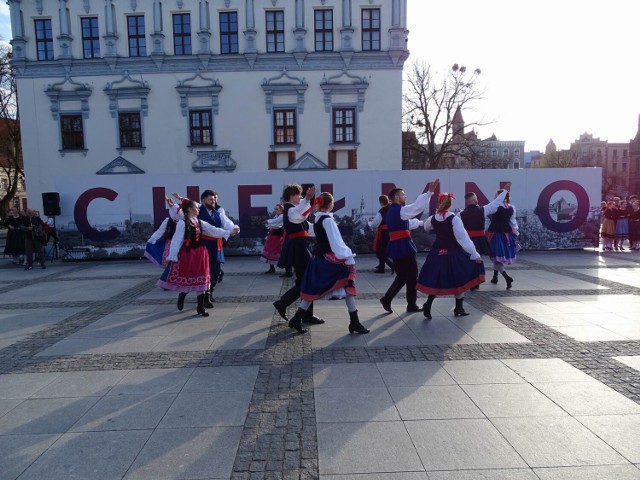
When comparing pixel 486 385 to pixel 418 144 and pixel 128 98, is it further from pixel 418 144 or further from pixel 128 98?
pixel 418 144

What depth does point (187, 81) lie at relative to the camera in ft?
85.3

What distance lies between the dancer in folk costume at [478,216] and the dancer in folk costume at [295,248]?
12.2 feet

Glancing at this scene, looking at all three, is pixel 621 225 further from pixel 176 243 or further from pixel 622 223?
pixel 176 243

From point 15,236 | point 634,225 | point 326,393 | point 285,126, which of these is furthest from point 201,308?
point 285,126

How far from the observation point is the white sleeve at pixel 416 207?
6.40 m

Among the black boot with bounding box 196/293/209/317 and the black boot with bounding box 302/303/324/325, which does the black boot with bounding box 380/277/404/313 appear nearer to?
the black boot with bounding box 302/303/324/325

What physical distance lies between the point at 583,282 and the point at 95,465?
377 inches

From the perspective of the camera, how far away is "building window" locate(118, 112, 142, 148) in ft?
86.4

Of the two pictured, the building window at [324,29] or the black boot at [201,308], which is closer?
the black boot at [201,308]

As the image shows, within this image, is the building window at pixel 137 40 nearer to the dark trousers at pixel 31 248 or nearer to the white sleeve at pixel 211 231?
the dark trousers at pixel 31 248

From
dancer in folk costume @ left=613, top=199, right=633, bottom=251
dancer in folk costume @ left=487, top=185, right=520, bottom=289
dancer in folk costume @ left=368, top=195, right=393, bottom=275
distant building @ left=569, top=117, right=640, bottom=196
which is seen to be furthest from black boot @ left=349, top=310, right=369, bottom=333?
distant building @ left=569, top=117, right=640, bottom=196

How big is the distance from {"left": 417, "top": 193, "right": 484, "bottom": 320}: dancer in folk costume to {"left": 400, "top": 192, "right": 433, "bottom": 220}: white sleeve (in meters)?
0.31

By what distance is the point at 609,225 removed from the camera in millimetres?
15359

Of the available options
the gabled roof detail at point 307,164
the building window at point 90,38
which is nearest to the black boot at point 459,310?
the gabled roof detail at point 307,164
